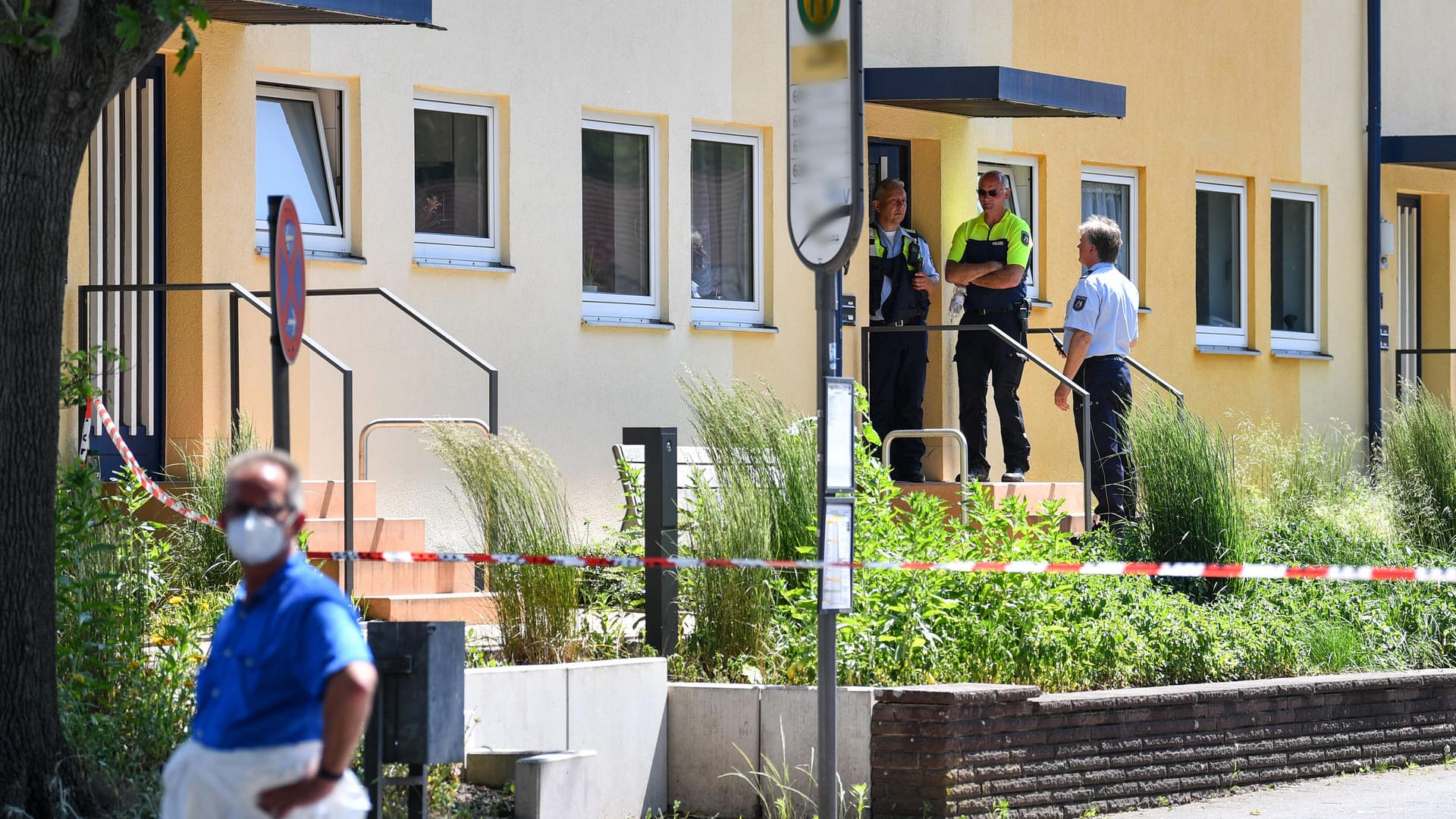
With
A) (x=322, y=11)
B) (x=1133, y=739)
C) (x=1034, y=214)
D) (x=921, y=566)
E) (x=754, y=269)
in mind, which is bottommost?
(x=1133, y=739)

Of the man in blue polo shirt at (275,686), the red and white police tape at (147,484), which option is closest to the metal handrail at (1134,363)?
the red and white police tape at (147,484)

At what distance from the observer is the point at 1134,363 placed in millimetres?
13133

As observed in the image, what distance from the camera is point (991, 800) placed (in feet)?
27.7

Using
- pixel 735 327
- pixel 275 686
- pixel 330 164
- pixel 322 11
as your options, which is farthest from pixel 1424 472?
pixel 275 686

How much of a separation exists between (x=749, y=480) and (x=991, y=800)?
6.46ft

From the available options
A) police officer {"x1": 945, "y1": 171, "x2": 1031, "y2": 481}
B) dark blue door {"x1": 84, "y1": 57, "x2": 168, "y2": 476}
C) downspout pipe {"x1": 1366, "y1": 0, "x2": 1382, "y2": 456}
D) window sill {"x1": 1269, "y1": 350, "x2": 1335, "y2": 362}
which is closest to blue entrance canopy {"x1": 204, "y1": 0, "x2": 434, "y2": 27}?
dark blue door {"x1": 84, "y1": 57, "x2": 168, "y2": 476}

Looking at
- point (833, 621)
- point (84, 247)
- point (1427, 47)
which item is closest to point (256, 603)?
point (833, 621)

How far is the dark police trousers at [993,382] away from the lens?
13391 mm

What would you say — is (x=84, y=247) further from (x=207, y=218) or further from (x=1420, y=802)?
(x=1420, y=802)

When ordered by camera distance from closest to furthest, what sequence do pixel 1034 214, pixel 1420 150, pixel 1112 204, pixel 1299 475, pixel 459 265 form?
pixel 459 265 < pixel 1299 475 < pixel 1034 214 < pixel 1112 204 < pixel 1420 150

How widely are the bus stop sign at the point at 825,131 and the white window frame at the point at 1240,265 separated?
10919mm

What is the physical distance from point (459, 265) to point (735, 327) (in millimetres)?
2170

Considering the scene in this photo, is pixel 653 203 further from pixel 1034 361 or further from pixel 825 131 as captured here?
pixel 825 131

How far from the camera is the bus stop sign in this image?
6.75 m
